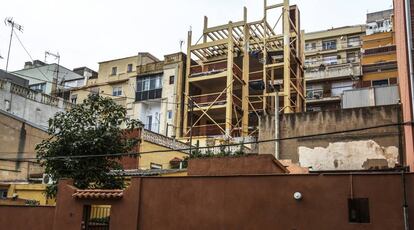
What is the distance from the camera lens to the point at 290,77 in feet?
124

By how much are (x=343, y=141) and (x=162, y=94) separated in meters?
22.7

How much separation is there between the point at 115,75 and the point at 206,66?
38.5 feet

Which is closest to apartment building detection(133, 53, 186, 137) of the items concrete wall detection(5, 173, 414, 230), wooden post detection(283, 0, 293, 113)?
wooden post detection(283, 0, 293, 113)

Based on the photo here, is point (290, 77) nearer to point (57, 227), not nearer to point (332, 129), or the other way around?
point (332, 129)

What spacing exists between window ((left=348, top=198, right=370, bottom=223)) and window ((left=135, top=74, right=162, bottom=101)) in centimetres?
3111

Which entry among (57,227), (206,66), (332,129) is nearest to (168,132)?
(206,66)

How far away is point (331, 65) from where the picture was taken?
46.4 m

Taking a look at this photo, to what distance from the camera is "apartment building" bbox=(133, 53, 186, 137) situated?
4031cm

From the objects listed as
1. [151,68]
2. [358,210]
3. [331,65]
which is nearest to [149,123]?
[151,68]

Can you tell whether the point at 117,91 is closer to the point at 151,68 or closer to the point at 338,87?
the point at 151,68

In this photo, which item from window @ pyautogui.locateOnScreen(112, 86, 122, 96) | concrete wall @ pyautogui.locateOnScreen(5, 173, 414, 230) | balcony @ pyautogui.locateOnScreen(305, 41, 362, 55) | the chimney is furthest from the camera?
balcony @ pyautogui.locateOnScreen(305, 41, 362, 55)

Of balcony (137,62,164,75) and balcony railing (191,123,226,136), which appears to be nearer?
balcony railing (191,123,226,136)

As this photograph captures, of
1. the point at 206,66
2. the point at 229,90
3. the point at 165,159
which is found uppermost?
the point at 206,66

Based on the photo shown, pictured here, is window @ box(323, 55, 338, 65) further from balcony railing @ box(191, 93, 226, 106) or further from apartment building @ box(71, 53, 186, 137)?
balcony railing @ box(191, 93, 226, 106)
